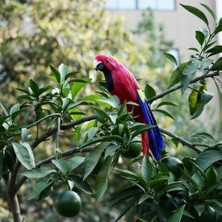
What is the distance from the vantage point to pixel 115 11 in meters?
8.23

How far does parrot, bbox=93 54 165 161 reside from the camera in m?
1.16

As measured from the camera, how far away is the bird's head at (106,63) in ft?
4.86

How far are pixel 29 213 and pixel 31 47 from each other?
1927 millimetres

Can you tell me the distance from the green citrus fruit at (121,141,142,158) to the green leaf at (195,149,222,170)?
0.38 feet

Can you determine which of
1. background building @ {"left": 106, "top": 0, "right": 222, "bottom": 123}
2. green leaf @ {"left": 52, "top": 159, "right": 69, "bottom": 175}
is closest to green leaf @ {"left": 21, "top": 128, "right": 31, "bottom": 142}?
green leaf @ {"left": 52, "top": 159, "right": 69, "bottom": 175}

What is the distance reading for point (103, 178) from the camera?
3.15 ft

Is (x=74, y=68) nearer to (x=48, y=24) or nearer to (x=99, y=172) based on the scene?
(x=48, y=24)

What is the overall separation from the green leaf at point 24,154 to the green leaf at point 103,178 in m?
0.13

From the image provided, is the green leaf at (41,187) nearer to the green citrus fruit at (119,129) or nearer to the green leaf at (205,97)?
the green citrus fruit at (119,129)

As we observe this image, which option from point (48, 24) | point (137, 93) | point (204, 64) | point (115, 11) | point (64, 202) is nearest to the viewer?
point (64, 202)

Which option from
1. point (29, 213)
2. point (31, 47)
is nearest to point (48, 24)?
point (31, 47)

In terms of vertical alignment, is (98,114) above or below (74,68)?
above

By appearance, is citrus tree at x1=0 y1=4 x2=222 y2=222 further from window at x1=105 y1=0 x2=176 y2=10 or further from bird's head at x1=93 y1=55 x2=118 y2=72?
window at x1=105 y1=0 x2=176 y2=10

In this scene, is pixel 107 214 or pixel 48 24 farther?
pixel 107 214
